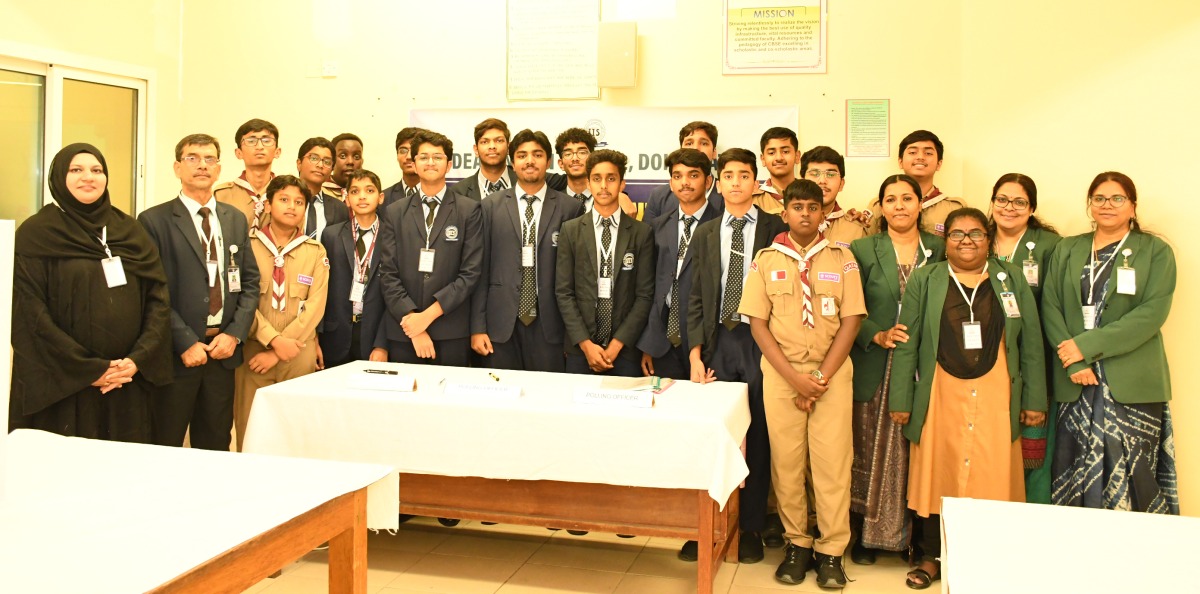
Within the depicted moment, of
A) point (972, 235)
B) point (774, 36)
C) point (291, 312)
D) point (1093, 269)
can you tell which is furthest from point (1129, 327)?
point (291, 312)

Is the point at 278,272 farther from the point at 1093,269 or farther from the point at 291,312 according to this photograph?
the point at 1093,269

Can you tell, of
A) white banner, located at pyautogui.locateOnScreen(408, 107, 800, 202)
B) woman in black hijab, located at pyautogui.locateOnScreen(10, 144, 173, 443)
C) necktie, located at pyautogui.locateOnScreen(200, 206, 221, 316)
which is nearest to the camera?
Answer: woman in black hijab, located at pyautogui.locateOnScreen(10, 144, 173, 443)

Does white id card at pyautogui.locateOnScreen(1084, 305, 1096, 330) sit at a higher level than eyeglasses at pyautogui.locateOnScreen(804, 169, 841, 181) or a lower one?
lower

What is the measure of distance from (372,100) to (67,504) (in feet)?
14.3

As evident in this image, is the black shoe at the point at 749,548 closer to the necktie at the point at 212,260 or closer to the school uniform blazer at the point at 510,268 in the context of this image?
the school uniform blazer at the point at 510,268

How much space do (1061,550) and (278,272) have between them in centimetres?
363

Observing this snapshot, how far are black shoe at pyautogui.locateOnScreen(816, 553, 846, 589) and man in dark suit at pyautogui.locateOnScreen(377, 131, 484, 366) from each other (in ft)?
6.40

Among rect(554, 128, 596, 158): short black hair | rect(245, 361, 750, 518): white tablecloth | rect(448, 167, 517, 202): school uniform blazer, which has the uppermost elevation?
rect(554, 128, 596, 158): short black hair

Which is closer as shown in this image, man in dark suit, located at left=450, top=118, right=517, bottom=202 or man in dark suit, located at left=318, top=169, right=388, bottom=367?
man in dark suit, located at left=318, top=169, right=388, bottom=367

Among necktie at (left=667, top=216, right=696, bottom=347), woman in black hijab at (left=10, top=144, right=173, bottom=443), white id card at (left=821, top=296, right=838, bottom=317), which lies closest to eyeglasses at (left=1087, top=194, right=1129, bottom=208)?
white id card at (left=821, top=296, right=838, bottom=317)

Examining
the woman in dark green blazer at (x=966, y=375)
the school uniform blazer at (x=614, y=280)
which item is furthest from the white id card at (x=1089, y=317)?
the school uniform blazer at (x=614, y=280)

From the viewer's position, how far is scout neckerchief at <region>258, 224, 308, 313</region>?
4.29m

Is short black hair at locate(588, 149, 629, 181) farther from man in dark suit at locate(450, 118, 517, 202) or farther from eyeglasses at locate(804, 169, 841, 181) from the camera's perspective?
Answer: eyeglasses at locate(804, 169, 841, 181)

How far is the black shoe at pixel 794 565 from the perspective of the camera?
12.0 ft
